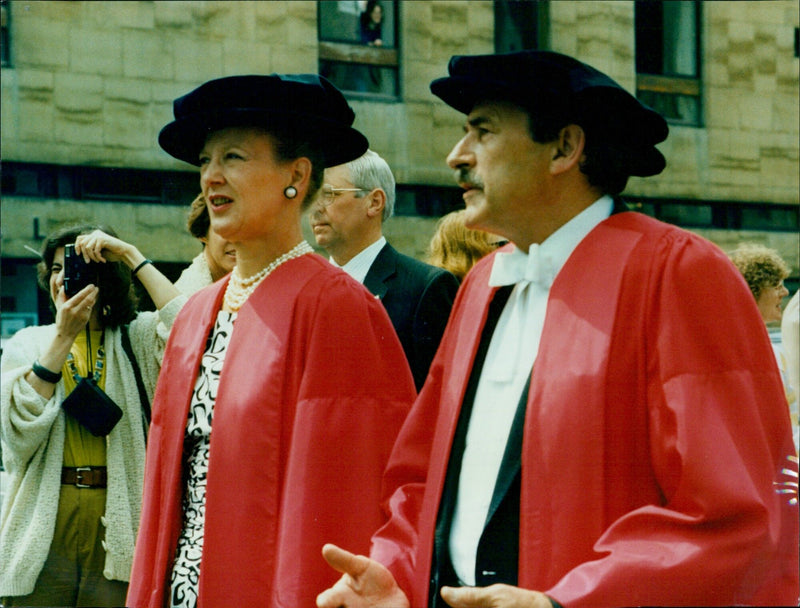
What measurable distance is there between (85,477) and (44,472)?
13cm

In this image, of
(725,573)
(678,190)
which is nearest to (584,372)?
(725,573)

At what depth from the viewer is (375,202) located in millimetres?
4355

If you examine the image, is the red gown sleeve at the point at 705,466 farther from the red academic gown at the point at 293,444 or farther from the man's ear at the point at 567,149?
the red academic gown at the point at 293,444

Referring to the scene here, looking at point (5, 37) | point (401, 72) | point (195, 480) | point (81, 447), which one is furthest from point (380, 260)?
point (401, 72)

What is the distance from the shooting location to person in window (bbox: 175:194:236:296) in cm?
440

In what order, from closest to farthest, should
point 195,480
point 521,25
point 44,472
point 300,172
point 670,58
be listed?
point 195,480
point 300,172
point 44,472
point 521,25
point 670,58

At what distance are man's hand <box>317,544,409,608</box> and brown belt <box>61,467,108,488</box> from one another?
1876 mm

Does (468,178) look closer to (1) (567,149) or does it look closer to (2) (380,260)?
(1) (567,149)

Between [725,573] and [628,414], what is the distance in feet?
1.06

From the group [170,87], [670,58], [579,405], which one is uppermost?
[670,58]

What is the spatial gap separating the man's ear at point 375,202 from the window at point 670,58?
956 cm

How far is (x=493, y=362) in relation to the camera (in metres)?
2.27

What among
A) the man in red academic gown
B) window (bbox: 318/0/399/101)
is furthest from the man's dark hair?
window (bbox: 318/0/399/101)

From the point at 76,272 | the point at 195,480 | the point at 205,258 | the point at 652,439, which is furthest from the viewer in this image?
the point at 205,258
